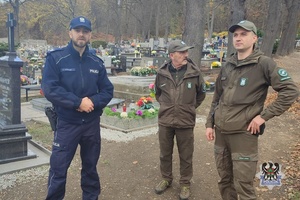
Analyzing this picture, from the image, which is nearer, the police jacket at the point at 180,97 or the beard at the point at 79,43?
the beard at the point at 79,43

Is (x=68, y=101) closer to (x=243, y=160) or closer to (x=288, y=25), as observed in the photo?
(x=243, y=160)

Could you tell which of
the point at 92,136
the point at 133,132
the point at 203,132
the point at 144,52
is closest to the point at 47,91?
the point at 92,136

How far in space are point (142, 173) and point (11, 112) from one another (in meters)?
2.27

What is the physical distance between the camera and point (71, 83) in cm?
322

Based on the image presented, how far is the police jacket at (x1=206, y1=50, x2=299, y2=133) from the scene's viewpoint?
268cm

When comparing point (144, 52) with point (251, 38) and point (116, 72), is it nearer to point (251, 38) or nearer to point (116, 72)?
point (116, 72)

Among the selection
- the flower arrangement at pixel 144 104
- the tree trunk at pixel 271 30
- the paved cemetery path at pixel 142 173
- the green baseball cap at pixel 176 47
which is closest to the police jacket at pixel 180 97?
the green baseball cap at pixel 176 47

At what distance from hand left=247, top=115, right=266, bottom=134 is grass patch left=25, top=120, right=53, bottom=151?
4.03 m

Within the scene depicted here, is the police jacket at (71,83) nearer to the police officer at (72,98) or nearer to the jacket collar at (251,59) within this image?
the police officer at (72,98)

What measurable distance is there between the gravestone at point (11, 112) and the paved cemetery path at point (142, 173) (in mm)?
481

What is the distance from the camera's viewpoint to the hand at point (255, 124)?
8.93ft

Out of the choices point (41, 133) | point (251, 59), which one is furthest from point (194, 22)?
point (251, 59)

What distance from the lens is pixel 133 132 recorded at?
678 centimetres

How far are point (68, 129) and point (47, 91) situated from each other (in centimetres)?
45
